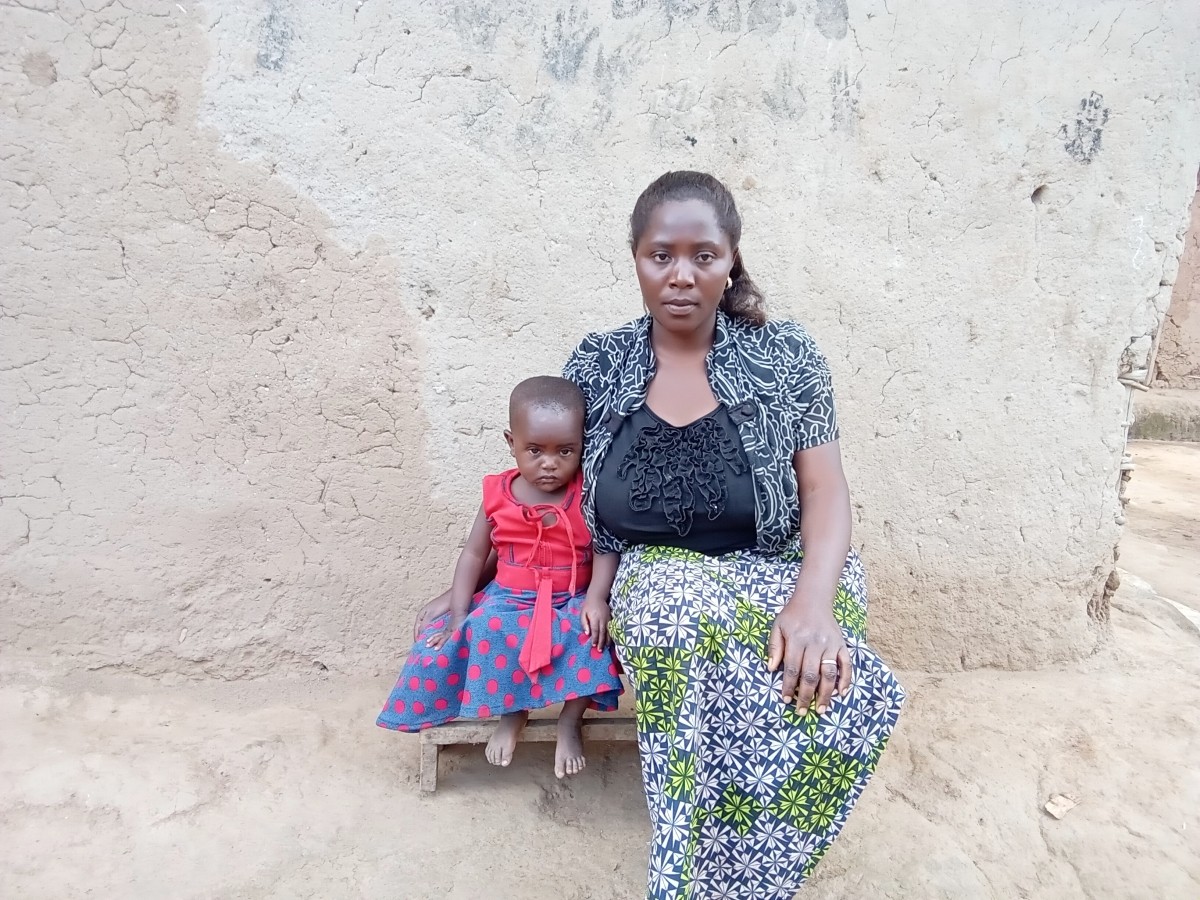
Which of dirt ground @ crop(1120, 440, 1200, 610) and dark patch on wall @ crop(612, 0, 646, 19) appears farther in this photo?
dirt ground @ crop(1120, 440, 1200, 610)

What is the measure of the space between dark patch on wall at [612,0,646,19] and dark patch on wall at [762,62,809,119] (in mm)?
437

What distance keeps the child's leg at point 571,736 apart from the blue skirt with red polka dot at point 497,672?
0.05 metres

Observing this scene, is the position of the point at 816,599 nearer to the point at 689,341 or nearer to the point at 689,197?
the point at 689,341

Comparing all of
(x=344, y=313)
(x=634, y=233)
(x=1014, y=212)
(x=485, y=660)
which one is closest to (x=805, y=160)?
(x=1014, y=212)

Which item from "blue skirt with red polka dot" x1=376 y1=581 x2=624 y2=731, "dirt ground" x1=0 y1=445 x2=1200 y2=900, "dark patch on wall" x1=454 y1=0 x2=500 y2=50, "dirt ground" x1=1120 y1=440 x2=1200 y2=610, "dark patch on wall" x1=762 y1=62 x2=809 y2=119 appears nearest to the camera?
"dirt ground" x1=0 y1=445 x2=1200 y2=900

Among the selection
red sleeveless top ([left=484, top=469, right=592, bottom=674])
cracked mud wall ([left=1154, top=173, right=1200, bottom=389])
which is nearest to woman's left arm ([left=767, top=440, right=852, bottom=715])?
red sleeveless top ([left=484, top=469, right=592, bottom=674])

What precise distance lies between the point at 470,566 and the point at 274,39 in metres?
1.57

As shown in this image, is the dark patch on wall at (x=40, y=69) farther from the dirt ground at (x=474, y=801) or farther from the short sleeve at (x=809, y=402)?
the short sleeve at (x=809, y=402)

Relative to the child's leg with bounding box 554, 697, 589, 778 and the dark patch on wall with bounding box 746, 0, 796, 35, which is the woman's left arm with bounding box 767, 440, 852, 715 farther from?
the dark patch on wall with bounding box 746, 0, 796, 35

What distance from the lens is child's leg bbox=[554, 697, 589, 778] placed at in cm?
207

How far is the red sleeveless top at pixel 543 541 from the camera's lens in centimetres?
210

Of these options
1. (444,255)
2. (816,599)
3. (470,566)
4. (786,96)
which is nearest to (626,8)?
(786,96)

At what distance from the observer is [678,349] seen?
6.54 ft

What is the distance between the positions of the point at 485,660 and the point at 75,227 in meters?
1.69
